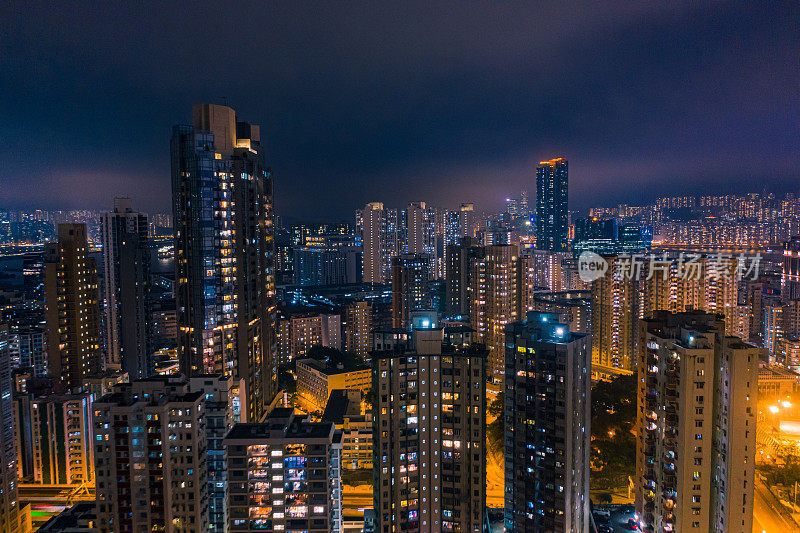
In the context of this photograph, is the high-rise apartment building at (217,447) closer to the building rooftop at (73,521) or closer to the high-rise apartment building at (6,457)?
the building rooftop at (73,521)

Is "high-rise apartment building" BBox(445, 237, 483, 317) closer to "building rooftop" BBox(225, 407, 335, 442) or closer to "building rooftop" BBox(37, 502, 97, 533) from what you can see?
"building rooftop" BBox(225, 407, 335, 442)

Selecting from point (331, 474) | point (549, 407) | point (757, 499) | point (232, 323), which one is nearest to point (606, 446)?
point (757, 499)

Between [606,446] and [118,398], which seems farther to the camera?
[606,446]

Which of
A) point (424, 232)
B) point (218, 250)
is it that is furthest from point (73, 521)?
point (424, 232)

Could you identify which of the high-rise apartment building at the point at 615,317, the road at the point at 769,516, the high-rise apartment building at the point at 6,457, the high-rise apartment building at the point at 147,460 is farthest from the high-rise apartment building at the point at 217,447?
the high-rise apartment building at the point at 615,317

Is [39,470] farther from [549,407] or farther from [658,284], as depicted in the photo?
[658,284]
